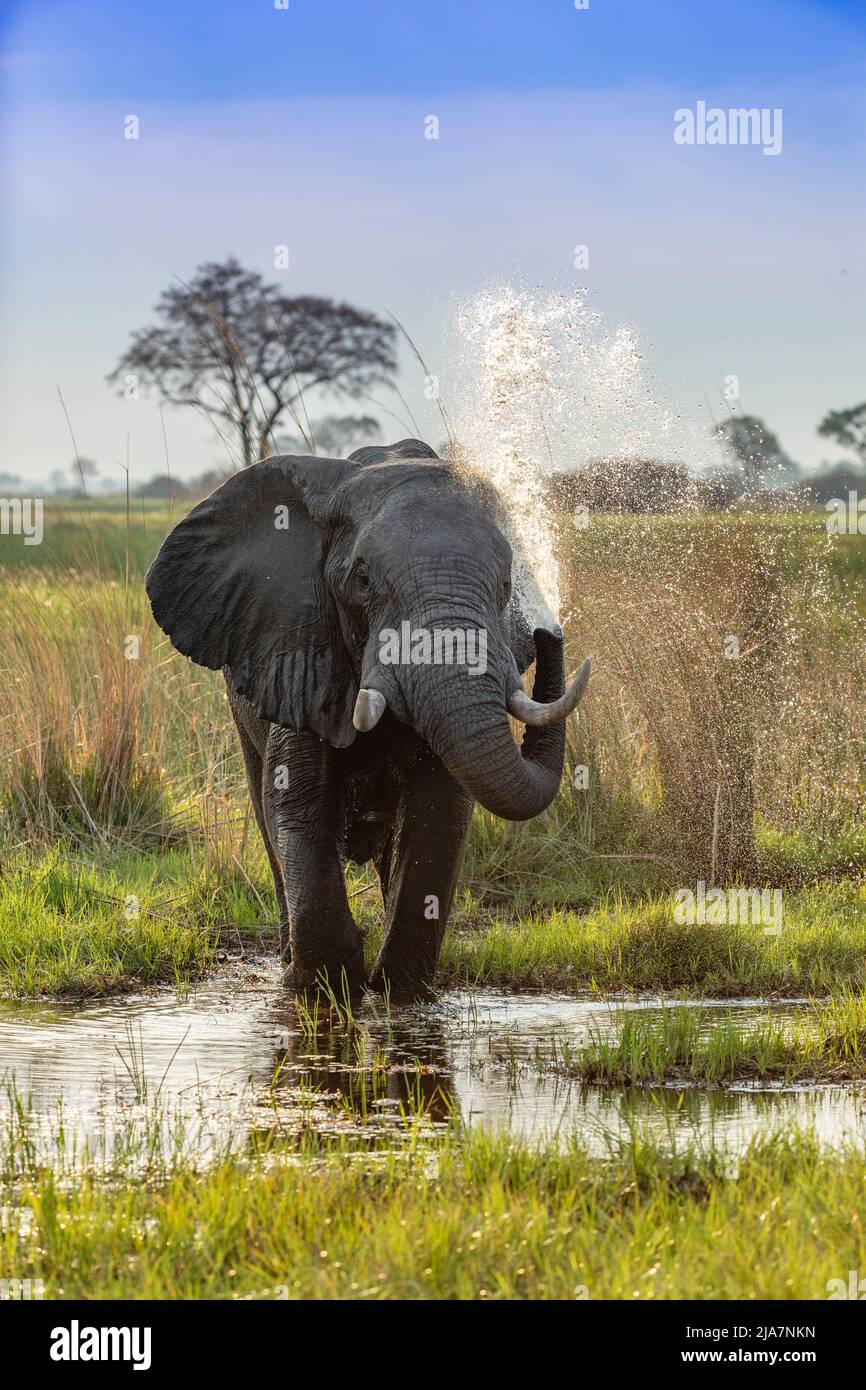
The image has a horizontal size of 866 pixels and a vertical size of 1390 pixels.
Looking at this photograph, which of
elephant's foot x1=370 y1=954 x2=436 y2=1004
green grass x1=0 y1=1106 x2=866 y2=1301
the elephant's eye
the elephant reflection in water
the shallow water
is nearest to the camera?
green grass x1=0 y1=1106 x2=866 y2=1301

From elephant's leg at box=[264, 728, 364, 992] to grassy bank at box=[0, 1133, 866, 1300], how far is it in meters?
2.52

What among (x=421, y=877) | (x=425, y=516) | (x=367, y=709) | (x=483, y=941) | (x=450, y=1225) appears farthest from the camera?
(x=483, y=941)

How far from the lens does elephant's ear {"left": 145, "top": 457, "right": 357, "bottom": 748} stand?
25.2ft

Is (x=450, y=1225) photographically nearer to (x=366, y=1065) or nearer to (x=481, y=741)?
(x=366, y=1065)

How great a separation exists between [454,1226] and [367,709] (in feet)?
8.35

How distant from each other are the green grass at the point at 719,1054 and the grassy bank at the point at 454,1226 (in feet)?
4.01

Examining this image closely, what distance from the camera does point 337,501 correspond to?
25.1 ft

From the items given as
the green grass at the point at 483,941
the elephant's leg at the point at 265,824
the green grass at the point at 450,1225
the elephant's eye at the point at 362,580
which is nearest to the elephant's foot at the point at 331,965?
the elephant's leg at the point at 265,824

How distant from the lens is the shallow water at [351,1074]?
581cm

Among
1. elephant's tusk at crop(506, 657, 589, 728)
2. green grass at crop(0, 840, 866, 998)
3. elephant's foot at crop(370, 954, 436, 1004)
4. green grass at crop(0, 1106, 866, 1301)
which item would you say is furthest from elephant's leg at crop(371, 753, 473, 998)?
green grass at crop(0, 1106, 866, 1301)

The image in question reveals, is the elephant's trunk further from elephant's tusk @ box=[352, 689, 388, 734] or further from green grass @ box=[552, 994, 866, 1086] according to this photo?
green grass @ box=[552, 994, 866, 1086]

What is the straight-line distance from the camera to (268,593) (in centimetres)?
794

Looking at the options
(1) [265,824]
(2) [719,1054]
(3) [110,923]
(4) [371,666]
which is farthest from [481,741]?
(3) [110,923]

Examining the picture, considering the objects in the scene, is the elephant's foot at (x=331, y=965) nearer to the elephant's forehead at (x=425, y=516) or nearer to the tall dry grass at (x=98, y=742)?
the elephant's forehead at (x=425, y=516)
